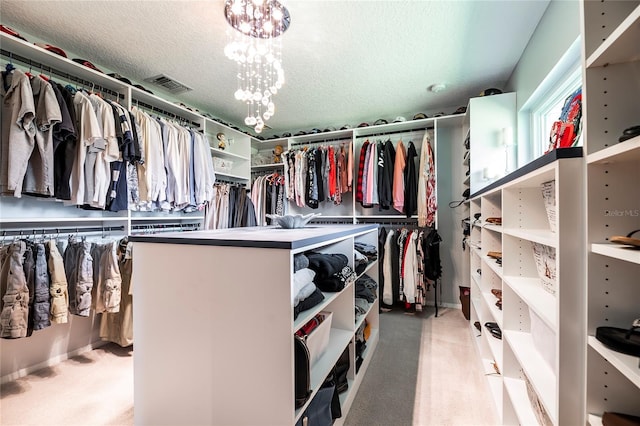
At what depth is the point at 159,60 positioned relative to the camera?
90.3 inches

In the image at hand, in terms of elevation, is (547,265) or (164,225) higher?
(164,225)

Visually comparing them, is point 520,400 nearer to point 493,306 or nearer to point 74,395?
point 493,306

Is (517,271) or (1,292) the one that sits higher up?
(517,271)

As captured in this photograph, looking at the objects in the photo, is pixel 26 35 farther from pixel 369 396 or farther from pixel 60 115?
pixel 369 396

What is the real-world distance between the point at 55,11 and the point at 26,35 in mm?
471

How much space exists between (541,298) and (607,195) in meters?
0.54

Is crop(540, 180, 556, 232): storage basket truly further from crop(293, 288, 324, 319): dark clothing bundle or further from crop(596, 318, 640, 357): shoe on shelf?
crop(293, 288, 324, 319): dark clothing bundle

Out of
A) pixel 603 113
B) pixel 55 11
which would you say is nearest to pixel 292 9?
pixel 55 11

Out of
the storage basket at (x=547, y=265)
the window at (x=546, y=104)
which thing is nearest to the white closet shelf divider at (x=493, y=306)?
the storage basket at (x=547, y=265)

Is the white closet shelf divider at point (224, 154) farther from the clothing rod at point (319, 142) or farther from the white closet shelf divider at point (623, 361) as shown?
the white closet shelf divider at point (623, 361)

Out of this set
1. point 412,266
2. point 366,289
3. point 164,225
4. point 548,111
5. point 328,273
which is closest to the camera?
point 328,273

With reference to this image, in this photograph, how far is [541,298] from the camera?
3.58ft

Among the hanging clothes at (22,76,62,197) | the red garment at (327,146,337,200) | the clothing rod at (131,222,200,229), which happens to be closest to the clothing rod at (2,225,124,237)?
the clothing rod at (131,222,200,229)

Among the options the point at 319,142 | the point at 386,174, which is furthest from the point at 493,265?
the point at 319,142
